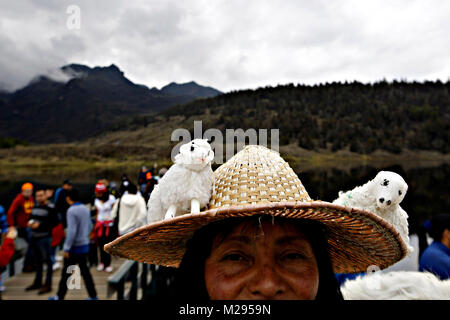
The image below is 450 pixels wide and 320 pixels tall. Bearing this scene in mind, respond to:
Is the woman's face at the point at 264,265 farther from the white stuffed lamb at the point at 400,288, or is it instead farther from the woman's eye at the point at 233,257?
the white stuffed lamb at the point at 400,288

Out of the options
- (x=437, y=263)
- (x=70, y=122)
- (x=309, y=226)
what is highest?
(x=70, y=122)

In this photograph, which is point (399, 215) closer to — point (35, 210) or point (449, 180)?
point (35, 210)

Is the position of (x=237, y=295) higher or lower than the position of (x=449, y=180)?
higher

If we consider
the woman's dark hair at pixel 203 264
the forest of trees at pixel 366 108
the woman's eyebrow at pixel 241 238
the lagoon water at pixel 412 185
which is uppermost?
the forest of trees at pixel 366 108

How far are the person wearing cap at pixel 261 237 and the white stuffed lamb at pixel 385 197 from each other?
13cm

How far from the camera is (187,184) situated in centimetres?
111

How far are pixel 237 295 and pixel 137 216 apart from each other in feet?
14.5

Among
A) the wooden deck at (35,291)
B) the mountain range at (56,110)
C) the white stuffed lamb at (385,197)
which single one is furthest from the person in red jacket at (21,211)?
the mountain range at (56,110)

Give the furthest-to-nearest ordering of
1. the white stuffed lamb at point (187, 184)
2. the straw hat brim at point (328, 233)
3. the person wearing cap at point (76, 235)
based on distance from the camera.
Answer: the person wearing cap at point (76, 235), the white stuffed lamb at point (187, 184), the straw hat brim at point (328, 233)

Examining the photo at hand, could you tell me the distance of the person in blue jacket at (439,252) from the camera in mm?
2717

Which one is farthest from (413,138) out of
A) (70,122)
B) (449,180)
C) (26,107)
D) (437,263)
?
(26,107)

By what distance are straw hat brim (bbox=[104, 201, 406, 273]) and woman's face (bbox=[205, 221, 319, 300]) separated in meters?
0.10

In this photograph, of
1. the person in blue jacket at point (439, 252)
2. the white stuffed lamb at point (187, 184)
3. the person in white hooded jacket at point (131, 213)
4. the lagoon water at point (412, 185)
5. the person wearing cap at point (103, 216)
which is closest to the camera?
the white stuffed lamb at point (187, 184)
